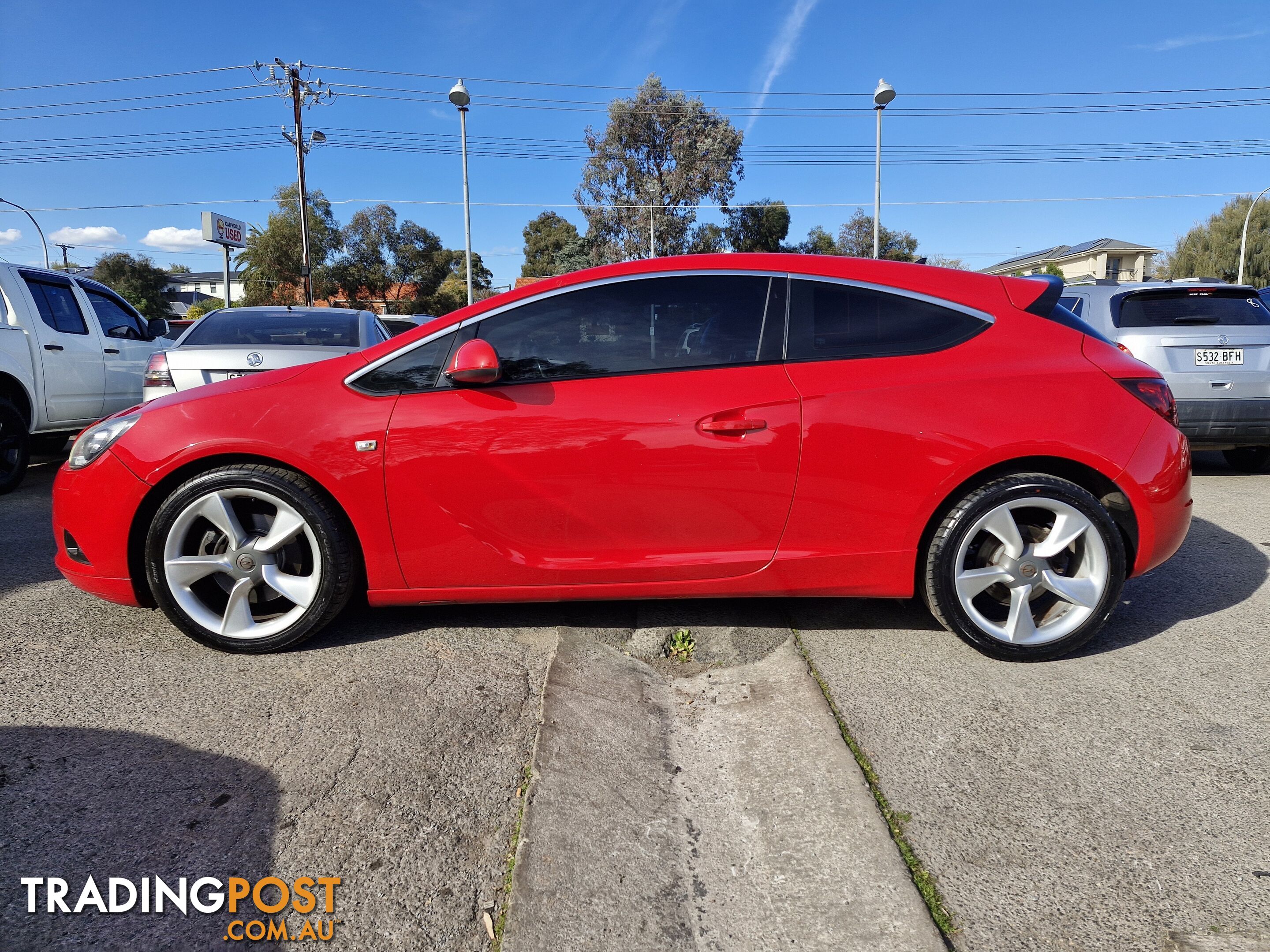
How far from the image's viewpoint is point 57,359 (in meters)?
6.54

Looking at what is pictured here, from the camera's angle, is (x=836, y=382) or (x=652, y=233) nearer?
(x=836, y=382)

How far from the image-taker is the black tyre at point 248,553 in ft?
9.52

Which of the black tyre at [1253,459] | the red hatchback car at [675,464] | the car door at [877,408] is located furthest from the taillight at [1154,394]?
the black tyre at [1253,459]

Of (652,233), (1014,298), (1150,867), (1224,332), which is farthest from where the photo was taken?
(652,233)

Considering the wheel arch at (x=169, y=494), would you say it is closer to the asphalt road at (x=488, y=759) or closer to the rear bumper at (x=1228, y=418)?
the asphalt road at (x=488, y=759)

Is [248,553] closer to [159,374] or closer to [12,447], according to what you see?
[159,374]

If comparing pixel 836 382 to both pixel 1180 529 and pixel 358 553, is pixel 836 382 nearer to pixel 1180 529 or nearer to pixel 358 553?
pixel 1180 529

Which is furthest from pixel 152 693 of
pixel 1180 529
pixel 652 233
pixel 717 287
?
pixel 652 233

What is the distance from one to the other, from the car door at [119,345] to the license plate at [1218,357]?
29.8 ft

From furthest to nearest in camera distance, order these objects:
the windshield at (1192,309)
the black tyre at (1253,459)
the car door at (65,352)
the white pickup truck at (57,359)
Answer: the black tyre at (1253,459), the car door at (65,352), the white pickup truck at (57,359), the windshield at (1192,309)

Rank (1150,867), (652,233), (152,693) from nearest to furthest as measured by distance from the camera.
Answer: (1150,867)
(152,693)
(652,233)

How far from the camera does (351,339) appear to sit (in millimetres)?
5996

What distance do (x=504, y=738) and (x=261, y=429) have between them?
1473mm

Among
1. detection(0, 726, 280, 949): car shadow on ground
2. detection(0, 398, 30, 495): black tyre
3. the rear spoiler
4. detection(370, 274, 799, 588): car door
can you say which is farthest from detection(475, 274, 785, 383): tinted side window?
detection(0, 398, 30, 495): black tyre
